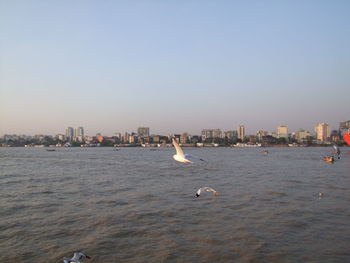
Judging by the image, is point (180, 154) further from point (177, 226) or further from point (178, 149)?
point (177, 226)

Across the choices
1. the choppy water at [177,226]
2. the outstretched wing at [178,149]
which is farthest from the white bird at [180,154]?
the choppy water at [177,226]

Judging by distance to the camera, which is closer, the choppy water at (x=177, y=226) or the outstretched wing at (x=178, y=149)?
the choppy water at (x=177, y=226)

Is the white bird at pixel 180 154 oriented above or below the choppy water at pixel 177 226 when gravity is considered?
above

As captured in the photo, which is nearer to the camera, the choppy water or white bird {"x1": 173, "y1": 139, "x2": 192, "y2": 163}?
the choppy water

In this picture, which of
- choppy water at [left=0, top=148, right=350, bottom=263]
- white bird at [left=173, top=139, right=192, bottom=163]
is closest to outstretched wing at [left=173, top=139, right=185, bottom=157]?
white bird at [left=173, top=139, right=192, bottom=163]

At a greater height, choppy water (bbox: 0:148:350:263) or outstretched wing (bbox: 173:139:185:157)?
outstretched wing (bbox: 173:139:185:157)

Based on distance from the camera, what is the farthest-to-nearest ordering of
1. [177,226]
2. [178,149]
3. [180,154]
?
[180,154] → [178,149] → [177,226]

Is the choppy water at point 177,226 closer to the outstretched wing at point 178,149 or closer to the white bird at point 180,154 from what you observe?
the white bird at point 180,154

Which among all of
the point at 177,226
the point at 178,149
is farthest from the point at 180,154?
the point at 177,226

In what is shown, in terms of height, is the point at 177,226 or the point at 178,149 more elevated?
the point at 178,149

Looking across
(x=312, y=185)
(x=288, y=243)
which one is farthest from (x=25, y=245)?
(x=312, y=185)

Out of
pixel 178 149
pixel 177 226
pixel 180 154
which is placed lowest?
pixel 177 226

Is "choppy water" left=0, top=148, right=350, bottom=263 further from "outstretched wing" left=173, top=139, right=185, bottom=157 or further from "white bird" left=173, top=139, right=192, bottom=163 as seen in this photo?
"outstretched wing" left=173, top=139, right=185, bottom=157

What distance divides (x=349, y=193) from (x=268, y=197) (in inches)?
210
